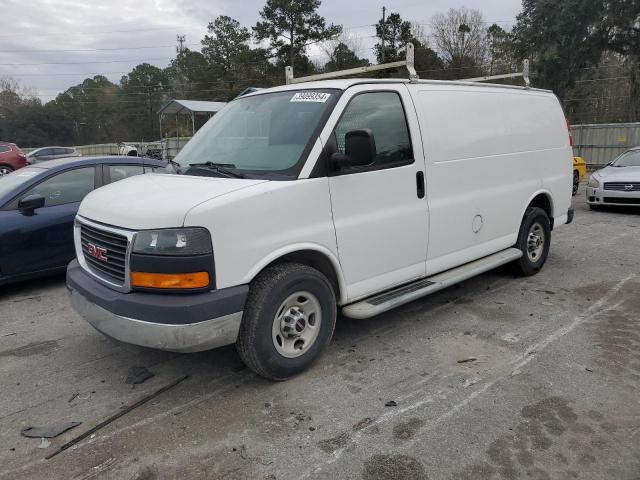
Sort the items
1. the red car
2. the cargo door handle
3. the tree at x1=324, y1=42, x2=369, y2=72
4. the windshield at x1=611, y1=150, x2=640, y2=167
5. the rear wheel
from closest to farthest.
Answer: the cargo door handle < the windshield at x1=611, y1=150, x2=640, y2=167 < the rear wheel < the red car < the tree at x1=324, y1=42, x2=369, y2=72

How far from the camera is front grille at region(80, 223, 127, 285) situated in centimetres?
329

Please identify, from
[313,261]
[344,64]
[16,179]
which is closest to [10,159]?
[16,179]

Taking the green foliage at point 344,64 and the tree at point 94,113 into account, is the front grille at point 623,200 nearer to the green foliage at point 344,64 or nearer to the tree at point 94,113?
the green foliage at point 344,64

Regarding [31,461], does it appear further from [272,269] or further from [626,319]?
[626,319]

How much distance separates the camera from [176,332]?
120 inches

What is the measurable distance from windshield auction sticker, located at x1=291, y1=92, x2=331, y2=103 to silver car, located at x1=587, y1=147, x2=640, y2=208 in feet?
30.2

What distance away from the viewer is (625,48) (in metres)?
30.3

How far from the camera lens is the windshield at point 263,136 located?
3658 mm

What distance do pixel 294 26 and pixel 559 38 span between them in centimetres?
2344

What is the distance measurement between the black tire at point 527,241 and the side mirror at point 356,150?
9.67 ft

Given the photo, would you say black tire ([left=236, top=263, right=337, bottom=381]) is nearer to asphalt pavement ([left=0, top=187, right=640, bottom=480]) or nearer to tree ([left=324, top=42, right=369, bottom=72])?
asphalt pavement ([left=0, top=187, right=640, bottom=480])

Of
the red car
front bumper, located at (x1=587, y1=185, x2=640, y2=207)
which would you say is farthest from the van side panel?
the red car

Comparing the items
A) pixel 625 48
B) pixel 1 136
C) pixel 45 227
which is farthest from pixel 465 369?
pixel 1 136

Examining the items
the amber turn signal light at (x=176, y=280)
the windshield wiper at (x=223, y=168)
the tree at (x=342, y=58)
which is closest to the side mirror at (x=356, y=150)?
the windshield wiper at (x=223, y=168)
